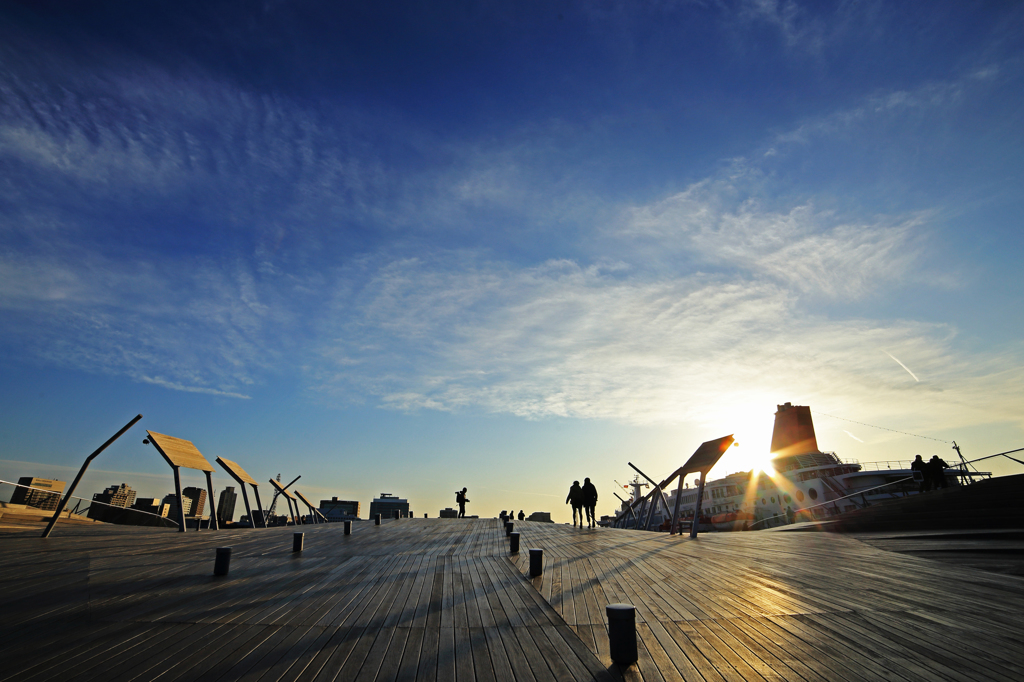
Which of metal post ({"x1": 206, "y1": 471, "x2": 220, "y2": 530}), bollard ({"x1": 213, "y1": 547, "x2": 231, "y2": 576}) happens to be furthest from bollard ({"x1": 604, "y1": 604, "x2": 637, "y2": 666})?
metal post ({"x1": 206, "y1": 471, "x2": 220, "y2": 530})

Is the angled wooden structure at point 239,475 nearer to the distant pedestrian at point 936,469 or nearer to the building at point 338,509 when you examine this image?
the building at point 338,509

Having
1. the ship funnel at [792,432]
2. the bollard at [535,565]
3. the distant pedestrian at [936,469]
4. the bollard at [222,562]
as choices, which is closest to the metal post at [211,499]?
the bollard at [222,562]

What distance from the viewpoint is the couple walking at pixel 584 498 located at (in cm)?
2145

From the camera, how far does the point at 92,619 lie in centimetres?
564

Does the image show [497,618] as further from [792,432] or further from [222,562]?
[792,432]

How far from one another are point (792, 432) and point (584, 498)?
39.7 meters

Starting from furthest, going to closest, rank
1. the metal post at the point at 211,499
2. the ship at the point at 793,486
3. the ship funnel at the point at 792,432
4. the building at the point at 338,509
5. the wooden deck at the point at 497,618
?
the ship funnel at the point at 792,432
the building at the point at 338,509
the ship at the point at 793,486
the metal post at the point at 211,499
the wooden deck at the point at 497,618

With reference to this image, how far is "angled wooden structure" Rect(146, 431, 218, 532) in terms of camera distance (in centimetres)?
1557

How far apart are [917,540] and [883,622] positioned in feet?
30.2

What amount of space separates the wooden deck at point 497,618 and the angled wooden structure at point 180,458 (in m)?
5.33

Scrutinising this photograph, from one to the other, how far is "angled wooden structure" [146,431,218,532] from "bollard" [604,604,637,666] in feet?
47.6

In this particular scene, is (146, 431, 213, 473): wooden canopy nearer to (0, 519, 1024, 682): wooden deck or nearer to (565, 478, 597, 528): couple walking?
(0, 519, 1024, 682): wooden deck

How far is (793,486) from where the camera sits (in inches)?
1622

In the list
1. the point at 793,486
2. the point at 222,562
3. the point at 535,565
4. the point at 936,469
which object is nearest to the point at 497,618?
the point at 535,565
